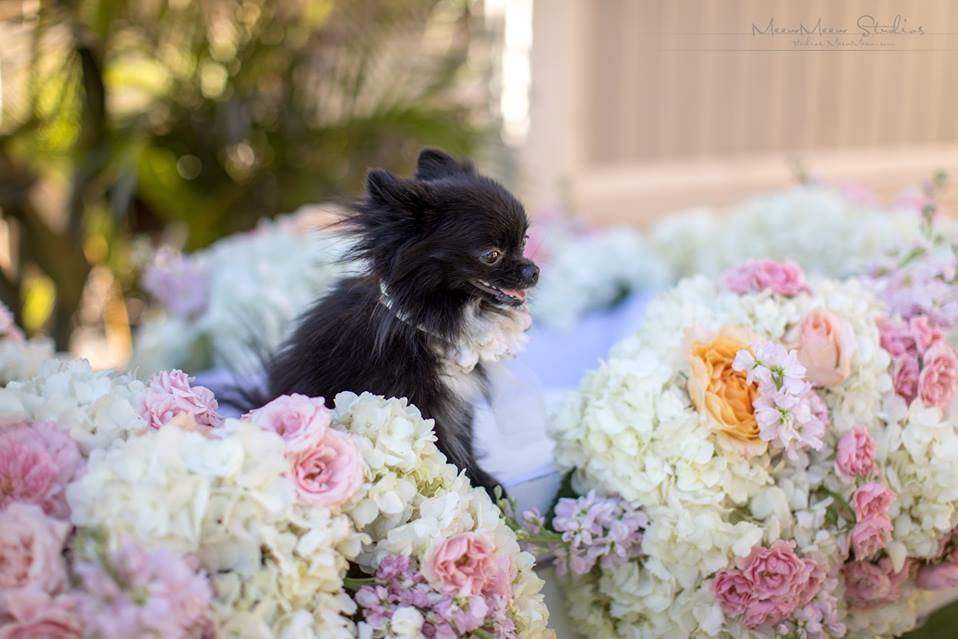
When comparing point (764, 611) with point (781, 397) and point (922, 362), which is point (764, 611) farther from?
point (922, 362)

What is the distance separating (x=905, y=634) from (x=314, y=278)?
150 centimetres

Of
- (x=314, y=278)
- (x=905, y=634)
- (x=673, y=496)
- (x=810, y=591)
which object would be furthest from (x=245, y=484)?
→ (x=314, y=278)

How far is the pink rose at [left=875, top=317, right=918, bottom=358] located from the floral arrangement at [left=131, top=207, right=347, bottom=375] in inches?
46.9

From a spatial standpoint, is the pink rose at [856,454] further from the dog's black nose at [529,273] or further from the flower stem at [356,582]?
the flower stem at [356,582]

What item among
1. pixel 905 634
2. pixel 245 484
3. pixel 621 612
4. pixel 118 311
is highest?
pixel 245 484

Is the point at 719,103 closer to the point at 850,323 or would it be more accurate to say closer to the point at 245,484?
the point at 850,323

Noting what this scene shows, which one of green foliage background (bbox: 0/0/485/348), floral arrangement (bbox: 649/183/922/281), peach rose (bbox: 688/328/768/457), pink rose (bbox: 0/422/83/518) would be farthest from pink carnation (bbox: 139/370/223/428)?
green foliage background (bbox: 0/0/485/348)

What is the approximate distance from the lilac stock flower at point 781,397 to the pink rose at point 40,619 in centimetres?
85

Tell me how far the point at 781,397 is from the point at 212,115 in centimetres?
268

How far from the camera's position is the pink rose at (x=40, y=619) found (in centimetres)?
80

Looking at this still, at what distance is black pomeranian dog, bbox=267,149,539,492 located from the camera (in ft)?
4.03

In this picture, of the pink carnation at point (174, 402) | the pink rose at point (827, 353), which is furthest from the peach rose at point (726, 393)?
the pink carnation at point (174, 402)

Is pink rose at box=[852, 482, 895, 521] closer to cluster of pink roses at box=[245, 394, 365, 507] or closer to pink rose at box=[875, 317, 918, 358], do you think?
pink rose at box=[875, 317, 918, 358]

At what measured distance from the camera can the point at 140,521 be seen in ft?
2.82
